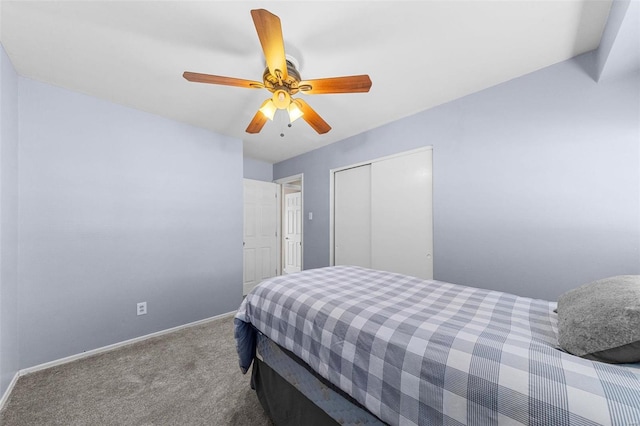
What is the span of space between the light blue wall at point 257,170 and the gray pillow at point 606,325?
4.07 m

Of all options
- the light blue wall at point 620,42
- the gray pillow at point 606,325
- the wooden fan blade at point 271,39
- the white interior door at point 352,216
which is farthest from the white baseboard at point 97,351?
the light blue wall at point 620,42

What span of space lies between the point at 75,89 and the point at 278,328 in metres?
2.67

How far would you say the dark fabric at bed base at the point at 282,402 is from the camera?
110 centimetres

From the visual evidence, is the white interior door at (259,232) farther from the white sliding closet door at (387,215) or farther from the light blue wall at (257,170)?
the white sliding closet door at (387,215)

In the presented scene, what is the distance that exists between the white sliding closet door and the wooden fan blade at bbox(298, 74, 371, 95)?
1.37 metres

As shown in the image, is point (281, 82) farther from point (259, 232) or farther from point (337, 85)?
point (259, 232)

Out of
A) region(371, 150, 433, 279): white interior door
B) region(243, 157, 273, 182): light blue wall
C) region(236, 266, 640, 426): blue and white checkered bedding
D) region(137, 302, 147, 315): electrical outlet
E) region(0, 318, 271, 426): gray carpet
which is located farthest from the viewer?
region(243, 157, 273, 182): light blue wall

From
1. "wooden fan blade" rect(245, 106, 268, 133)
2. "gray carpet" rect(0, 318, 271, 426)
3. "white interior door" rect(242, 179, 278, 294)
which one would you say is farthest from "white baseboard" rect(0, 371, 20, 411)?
"wooden fan blade" rect(245, 106, 268, 133)

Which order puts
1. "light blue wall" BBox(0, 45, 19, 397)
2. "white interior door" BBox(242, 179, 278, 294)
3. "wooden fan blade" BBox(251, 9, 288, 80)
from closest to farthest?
"wooden fan blade" BBox(251, 9, 288, 80) < "light blue wall" BBox(0, 45, 19, 397) < "white interior door" BBox(242, 179, 278, 294)

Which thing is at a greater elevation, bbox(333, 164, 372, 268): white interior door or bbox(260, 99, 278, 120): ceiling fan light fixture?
bbox(260, 99, 278, 120): ceiling fan light fixture

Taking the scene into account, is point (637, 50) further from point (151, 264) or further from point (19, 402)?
point (19, 402)

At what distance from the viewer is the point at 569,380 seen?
576 mm

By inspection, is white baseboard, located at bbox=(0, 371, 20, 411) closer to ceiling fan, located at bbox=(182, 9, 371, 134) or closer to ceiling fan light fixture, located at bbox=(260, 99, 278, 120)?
ceiling fan, located at bbox=(182, 9, 371, 134)

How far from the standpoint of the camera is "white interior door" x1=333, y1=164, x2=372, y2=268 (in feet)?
10.0
